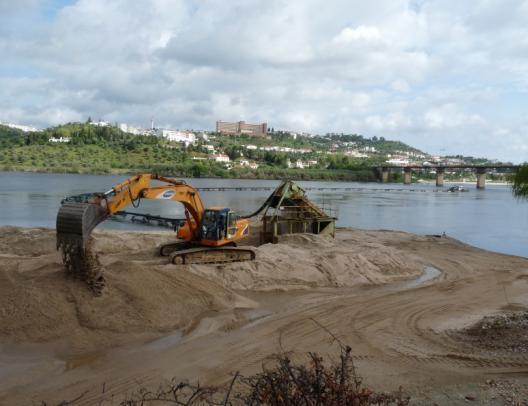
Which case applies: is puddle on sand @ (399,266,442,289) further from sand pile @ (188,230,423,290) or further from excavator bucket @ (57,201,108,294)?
excavator bucket @ (57,201,108,294)

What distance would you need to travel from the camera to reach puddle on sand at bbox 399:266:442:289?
17.1 m

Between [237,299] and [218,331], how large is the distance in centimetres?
239

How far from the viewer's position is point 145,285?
12266 mm

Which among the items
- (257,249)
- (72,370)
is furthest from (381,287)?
(72,370)

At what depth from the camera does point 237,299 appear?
13766 millimetres

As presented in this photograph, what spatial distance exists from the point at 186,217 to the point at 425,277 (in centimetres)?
863

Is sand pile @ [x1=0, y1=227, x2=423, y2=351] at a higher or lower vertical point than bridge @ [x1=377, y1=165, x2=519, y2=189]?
lower

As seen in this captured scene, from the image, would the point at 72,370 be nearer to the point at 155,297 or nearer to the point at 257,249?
the point at 155,297

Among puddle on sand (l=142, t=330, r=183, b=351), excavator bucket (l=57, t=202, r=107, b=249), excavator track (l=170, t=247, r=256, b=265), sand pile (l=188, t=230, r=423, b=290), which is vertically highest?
excavator bucket (l=57, t=202, r=107, b=249)

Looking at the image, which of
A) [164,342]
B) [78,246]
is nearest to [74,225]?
[78,246]

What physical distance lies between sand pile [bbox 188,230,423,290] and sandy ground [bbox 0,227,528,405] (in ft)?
0.17

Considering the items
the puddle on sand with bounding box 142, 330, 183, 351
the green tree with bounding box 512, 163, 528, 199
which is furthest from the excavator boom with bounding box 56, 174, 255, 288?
the green tree with bounding box 512, 163, 528, 199

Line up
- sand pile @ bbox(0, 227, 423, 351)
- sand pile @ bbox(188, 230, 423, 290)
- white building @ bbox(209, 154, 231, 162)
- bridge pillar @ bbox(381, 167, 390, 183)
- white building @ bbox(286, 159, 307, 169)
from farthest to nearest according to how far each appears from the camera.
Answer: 1. white building @ bbox(286, 159, 307, 169)
2. white building @ bbox(209, 154, 231, 162)
3. bridge pillar @ bbox(381, 167, 390, 183)
4. sand pile @ bbox(188, 230, 423, 290)
5. sand pile @ bbox(0, 227, 423, 351)

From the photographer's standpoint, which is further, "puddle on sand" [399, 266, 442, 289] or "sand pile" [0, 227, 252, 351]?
"puddle on sand" [399, 266, 442, 289]
